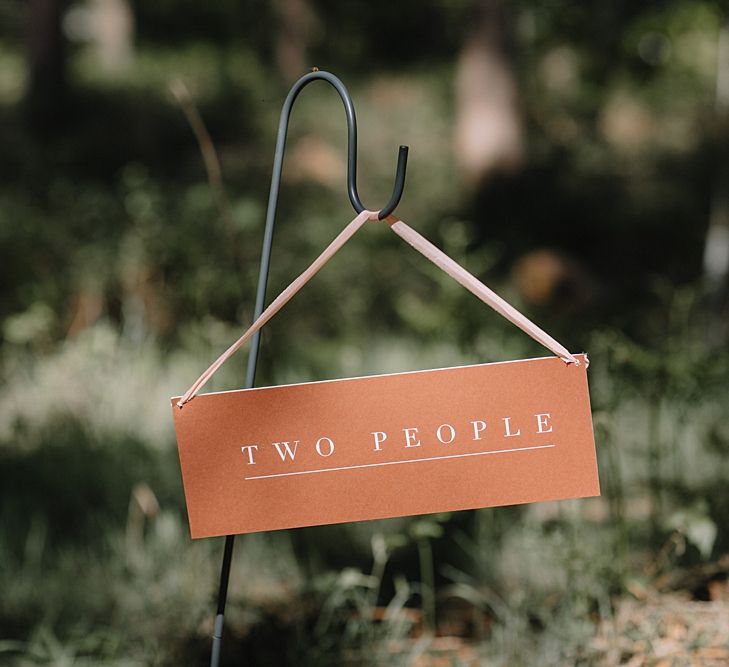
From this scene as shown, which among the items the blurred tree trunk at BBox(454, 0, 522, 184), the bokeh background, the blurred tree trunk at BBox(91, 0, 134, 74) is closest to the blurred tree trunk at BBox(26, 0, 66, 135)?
the bokeh background

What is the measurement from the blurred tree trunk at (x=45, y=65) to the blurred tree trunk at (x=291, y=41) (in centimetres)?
317

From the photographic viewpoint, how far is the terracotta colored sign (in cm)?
114

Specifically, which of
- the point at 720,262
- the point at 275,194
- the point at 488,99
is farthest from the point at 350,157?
the point at 488,99

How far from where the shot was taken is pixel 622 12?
9492mm

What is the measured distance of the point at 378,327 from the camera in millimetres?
4883

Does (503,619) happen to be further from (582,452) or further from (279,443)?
(279,443)

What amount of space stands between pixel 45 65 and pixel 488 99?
18.0 ft

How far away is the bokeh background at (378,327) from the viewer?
1.92 m

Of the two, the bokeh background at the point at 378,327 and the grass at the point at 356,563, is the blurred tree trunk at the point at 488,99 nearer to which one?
the bokeh background at the point at 378,327

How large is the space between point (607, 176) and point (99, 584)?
7636 millimetres

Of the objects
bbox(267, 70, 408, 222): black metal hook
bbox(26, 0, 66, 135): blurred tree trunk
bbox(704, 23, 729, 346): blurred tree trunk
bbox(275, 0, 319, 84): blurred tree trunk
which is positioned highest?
bbox(275, 0, 319, 84): blurred tree trunk

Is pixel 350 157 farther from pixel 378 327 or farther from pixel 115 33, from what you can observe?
pixel 115 33

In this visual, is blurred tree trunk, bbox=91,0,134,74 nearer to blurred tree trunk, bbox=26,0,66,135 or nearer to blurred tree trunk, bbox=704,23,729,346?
blurred tree trunk, bbox=26,0,66,135

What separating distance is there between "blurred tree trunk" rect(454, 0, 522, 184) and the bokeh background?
24 millimetres
